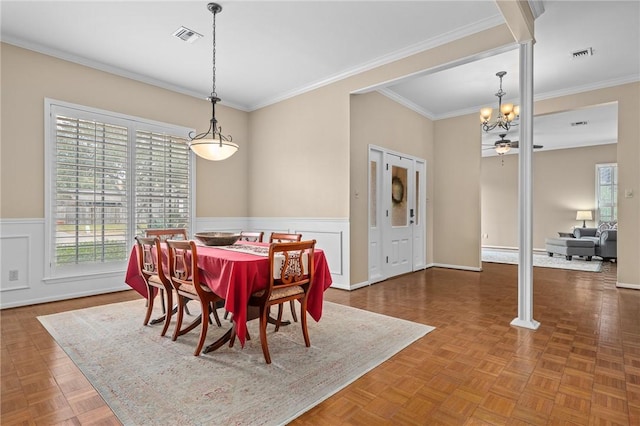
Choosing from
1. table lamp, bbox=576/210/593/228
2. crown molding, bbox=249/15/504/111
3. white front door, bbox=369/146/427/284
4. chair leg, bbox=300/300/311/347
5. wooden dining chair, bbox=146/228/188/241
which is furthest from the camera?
table lamp, bbox=576/210/593/228

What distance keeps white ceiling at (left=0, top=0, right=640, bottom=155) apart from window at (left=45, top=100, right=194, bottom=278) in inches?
28.8

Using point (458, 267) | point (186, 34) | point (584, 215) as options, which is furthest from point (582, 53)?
point (584, 215)

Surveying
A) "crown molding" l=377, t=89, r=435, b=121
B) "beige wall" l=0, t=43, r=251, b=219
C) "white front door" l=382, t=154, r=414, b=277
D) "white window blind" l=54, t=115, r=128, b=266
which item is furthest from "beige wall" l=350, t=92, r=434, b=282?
"white window blind" l=54, t=115, r=128, b=266

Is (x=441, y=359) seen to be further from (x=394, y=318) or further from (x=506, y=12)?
(x=506, y=12)

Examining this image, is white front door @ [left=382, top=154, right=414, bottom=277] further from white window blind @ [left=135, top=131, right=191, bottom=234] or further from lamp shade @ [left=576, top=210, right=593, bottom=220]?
lamp shade @ [left=576, top=210, right=593, bottom=220]

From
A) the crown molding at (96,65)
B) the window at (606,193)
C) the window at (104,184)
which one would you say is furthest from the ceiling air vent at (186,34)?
the window at (606,193)

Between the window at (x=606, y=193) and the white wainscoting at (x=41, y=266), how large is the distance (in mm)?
7813

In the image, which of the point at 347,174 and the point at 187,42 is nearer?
the point at 187,42

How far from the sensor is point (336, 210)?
15.4 feet

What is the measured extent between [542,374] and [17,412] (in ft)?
9.97

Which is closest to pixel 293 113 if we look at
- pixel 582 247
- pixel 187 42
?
pixel 187 42

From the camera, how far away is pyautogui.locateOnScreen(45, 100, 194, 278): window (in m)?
3.91

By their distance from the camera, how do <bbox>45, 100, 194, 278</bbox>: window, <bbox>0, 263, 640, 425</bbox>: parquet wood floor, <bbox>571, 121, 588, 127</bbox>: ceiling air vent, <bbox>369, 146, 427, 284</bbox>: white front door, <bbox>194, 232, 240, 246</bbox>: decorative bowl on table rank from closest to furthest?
1. <bbox>0, 263, 640, 425</bbox>: parquet wood floor
2. <bbox>194, 232, 240, 246</bbox>: decorative bowl on table
3. <bbox>45, 100, 194, 278</bbox>: window
4. <bbox>369, 146, 427, 284</bbox>: white front door
5. <bbox>571, 121, 588, 127</bbox>: ceiling air vent

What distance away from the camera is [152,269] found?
2.94 metres
